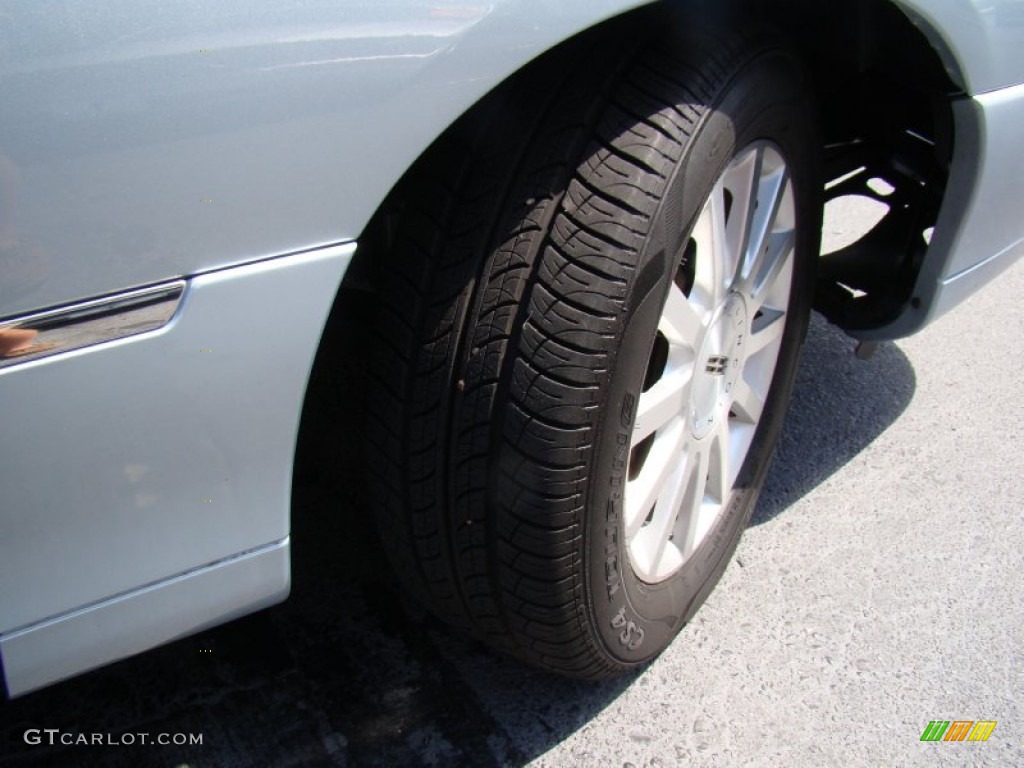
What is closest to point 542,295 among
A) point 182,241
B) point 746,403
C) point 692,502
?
point 182,241

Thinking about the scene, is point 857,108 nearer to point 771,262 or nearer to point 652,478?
point 771,262

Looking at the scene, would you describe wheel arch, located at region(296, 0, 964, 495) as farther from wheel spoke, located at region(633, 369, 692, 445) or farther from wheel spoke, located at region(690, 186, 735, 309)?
wheel spoke, located at region(633, 369, 692, 445)

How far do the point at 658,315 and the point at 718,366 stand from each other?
1.32 ft

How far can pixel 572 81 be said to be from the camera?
1.44 m

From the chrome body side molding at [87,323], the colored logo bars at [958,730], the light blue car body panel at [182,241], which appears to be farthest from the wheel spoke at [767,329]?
the chrome body side molding at [87,323]

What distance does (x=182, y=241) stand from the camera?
1097 millimetres

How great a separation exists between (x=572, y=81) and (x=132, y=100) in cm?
63

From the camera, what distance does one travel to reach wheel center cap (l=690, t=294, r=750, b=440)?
1.83 metres

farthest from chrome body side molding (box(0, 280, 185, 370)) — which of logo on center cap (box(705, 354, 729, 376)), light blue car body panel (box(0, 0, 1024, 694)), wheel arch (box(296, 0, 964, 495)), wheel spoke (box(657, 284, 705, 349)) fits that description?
logo on center cap (box(705, 354, 729, 376))

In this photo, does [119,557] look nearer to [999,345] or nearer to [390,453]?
[390,453]

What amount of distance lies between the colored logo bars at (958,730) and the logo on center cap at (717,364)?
2.39 feet

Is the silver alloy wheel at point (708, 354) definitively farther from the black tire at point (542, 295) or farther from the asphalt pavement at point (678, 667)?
the asphalt pavement at point (678, 667)

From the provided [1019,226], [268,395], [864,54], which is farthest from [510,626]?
[1019,226]

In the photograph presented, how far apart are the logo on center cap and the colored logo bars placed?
2.39 feet
